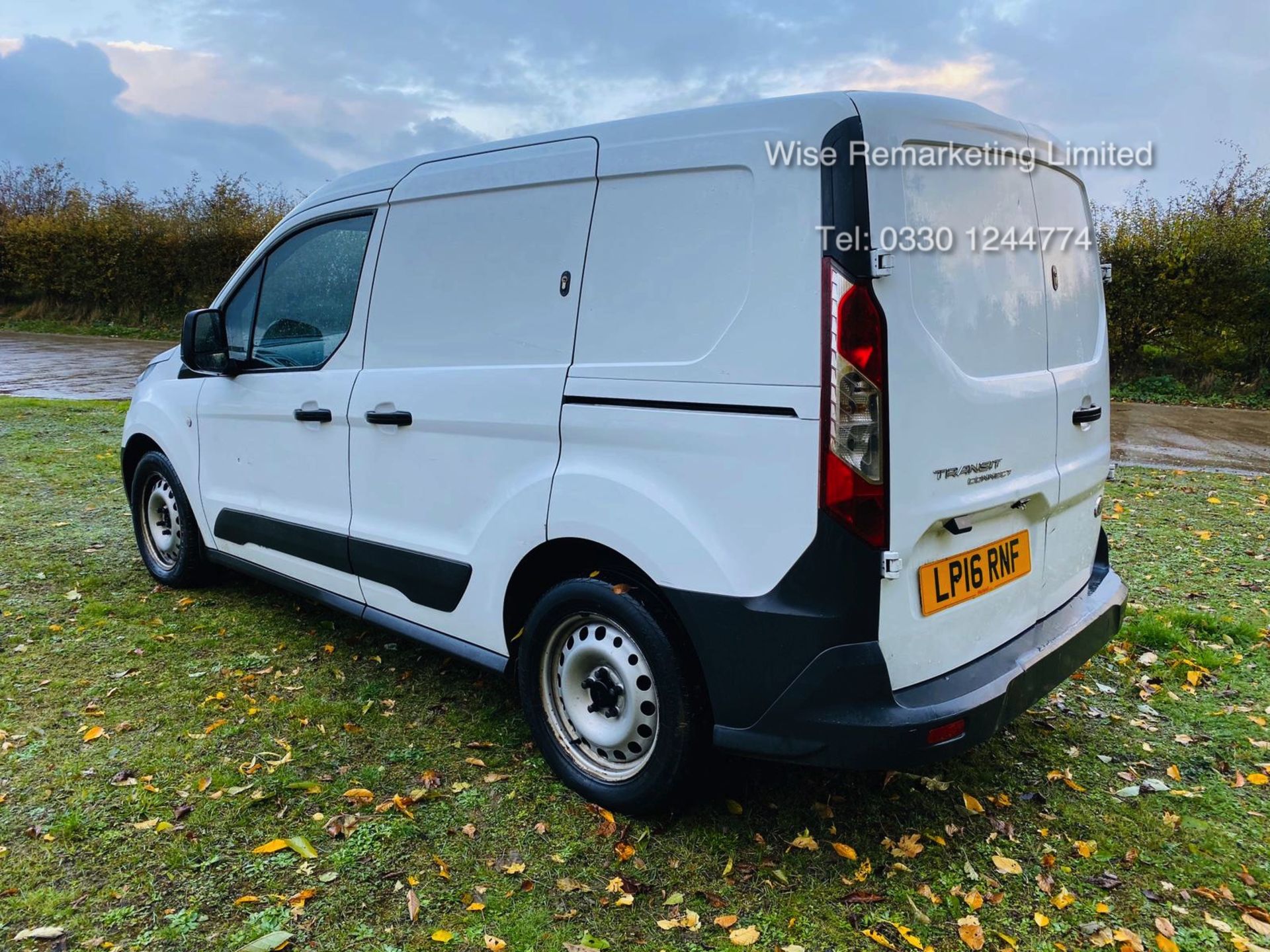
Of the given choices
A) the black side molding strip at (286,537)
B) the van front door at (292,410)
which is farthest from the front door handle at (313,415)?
the black side molding strip at (286,537)

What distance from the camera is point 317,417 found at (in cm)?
368

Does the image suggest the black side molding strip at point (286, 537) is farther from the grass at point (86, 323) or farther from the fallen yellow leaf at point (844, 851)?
the grass at point (86, 323)

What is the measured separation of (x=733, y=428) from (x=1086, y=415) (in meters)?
1.41

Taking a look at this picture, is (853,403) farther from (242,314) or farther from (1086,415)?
(242,314)

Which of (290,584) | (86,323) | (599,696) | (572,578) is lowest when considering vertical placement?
(599,696)

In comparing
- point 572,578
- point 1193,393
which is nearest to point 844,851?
point 572,578

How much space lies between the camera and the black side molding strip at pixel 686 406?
7.49 feet

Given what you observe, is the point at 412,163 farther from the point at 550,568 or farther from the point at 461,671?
the point at 461,671

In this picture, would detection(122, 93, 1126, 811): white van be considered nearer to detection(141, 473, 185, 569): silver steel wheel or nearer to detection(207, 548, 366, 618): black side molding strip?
detection(207, 548, 366, 618): black side molding strip

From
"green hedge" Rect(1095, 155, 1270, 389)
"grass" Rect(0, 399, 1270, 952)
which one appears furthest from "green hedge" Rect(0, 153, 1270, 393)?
"grass" Rect(0, 399, 1270, 952)

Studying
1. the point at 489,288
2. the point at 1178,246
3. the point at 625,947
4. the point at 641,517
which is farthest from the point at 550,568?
the point at 1178,246

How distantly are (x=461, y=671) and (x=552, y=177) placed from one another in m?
2.21

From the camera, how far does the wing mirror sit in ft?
13.7

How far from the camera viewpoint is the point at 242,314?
4.25 metres
